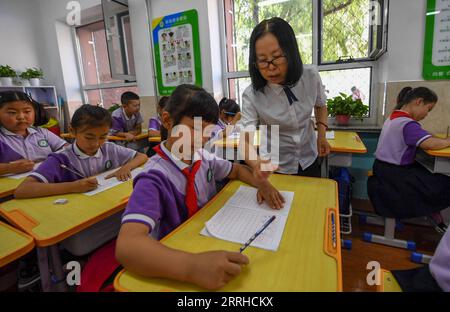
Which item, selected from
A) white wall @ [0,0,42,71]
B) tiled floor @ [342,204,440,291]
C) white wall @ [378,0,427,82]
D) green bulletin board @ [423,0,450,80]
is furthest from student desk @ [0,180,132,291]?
white wall @ [0,0,42,71]

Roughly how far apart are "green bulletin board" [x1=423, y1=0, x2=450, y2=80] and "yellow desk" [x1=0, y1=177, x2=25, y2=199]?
3.05 metres

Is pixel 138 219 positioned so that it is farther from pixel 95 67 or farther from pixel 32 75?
pixel 95 67

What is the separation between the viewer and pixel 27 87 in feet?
13.3

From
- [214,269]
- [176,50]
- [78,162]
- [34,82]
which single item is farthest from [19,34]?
[214,269]

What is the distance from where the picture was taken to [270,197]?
35.4 inches

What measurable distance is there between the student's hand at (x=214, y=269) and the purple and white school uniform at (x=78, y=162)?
1.03m

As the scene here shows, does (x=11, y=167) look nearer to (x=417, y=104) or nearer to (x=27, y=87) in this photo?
(x=417, y=104)

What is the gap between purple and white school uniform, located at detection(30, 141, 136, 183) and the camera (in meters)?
1.23

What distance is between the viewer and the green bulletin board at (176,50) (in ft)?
10.6

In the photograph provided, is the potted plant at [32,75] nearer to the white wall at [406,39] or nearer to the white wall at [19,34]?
the white wall at [19,34]

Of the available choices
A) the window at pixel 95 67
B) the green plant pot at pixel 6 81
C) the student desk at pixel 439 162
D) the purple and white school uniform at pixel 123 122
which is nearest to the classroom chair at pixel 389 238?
the student desk at pixel 439 162

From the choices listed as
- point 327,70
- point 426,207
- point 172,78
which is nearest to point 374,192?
point 426,207

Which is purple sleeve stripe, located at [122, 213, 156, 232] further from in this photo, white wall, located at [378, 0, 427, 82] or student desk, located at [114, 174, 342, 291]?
white wall, located at [378, 0, 427, 82]
